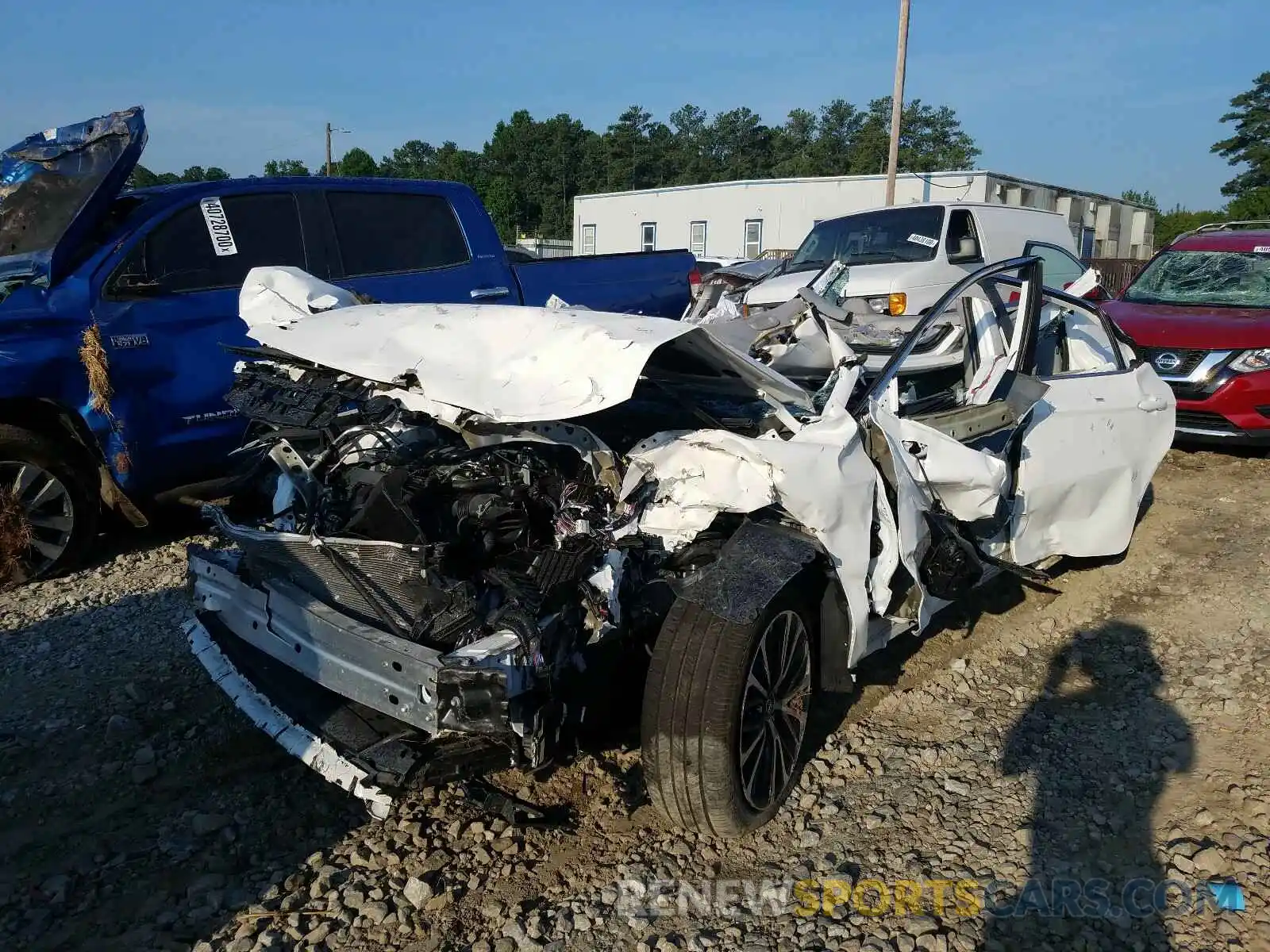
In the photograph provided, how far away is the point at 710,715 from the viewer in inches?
102

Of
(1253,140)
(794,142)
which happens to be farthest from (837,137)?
(1253,140)

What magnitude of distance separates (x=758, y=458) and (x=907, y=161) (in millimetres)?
61612

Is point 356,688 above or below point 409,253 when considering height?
below

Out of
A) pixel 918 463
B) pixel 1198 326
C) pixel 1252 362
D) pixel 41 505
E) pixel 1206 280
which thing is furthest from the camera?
pixel 1206 280

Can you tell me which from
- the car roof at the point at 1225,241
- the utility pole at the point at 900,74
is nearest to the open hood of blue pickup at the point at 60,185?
the car roof at the point at 1225,241

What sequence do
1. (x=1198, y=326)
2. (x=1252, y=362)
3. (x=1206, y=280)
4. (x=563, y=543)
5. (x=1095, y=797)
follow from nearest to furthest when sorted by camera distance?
(x=563, y=543) → (x=1095, y=797) → (x=1252, y=362) → (x=1198, y=326) → (x=1206, y=280)

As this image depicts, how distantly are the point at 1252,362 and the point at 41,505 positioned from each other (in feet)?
26.8

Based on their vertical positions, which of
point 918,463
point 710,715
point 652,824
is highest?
point 918,463

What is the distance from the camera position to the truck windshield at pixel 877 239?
30.9 ft

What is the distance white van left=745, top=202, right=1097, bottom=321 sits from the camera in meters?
8.76

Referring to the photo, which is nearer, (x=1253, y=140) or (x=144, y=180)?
(x=144, y=180)

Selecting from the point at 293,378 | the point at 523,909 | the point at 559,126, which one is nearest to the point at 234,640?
the point at 293,378

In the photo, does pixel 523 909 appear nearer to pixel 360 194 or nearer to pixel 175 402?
pixel 175 402

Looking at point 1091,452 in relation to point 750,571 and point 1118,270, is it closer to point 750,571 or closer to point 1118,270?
point 750,571
